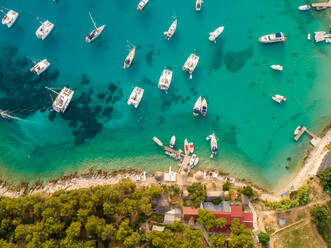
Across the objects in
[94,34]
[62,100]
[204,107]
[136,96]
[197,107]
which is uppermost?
[94,34]

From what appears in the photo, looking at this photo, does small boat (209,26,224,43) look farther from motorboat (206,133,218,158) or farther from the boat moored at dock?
the boat moored at dock

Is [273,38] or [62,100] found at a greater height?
[273,38]

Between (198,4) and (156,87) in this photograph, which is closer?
(198,4)

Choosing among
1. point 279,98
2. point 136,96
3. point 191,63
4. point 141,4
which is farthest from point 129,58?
point 279,98

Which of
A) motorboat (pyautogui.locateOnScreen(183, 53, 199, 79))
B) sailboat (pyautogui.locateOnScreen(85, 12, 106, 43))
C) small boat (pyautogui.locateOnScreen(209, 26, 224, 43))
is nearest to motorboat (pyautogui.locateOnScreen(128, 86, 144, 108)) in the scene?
motorboat (pyautogui.locateOnScreen(183, 53, 199, 79))

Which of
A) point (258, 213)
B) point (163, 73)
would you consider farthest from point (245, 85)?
point (258, 213)

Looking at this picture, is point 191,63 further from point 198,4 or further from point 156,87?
point 198,4
